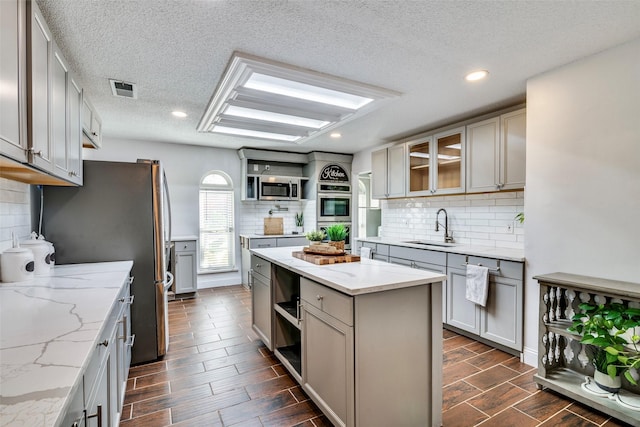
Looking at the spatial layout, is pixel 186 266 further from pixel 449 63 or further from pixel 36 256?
pixel 449 63

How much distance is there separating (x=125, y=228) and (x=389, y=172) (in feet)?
11.1

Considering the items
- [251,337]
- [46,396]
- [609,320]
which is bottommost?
[251,337]

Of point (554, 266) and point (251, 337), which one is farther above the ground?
point (554, 266)

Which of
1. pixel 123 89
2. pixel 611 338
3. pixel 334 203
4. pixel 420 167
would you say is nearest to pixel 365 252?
pixel 420 167

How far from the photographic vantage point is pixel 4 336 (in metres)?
1.08

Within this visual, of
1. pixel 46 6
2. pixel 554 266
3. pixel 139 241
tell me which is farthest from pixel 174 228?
pixel 554 266

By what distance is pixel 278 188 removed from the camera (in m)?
5.57

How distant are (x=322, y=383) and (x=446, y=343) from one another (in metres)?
1.75

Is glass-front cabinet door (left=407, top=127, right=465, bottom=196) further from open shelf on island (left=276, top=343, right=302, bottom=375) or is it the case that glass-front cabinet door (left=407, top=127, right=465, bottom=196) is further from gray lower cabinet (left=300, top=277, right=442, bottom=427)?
open shelf on island (left=276, top=343, right=302, bottom=375)

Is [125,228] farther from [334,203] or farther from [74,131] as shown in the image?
[334,203]

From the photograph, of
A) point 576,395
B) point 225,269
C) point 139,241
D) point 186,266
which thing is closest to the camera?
point 576,395

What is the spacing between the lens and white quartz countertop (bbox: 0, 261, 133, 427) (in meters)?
0.71

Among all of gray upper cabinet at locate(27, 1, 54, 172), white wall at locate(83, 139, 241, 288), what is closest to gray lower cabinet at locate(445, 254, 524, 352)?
gray upper cabinet at locate(27, 1, 54, 172)

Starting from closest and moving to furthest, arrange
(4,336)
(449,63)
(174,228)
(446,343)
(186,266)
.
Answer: (4,336), (449,63), (446,343), (186,266), (174,228)
